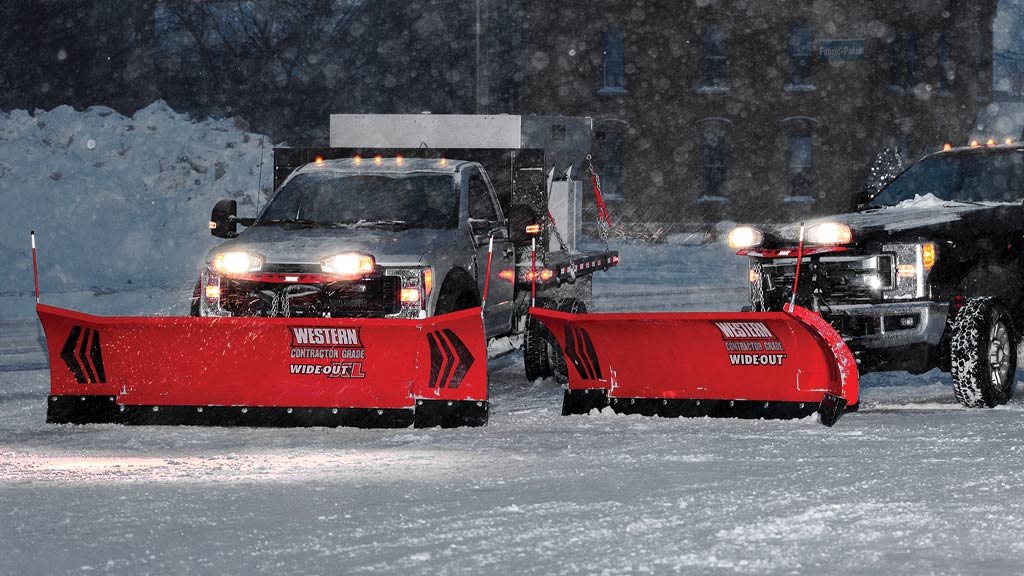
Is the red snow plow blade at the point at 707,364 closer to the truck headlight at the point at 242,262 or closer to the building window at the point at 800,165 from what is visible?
the truck headlight at the point at 242,262

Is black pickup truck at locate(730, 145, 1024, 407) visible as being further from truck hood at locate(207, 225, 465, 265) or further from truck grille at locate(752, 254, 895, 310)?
truck hood at locate(207, 225, 465, 265)

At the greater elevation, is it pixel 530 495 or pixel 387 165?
pixel 387 165

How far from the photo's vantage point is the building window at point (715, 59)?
3916cm

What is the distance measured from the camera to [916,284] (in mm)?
9781

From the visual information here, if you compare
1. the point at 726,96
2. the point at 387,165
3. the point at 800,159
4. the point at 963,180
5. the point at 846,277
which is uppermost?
the point at 726,96

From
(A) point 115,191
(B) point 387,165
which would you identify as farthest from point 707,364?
(A) point 115,191

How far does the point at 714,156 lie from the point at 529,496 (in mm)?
33514

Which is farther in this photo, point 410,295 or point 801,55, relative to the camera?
point 801,55

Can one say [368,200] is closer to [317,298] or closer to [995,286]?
[317,298]

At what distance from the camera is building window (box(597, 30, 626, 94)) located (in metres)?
39.3

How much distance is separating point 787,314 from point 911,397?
2.46 m

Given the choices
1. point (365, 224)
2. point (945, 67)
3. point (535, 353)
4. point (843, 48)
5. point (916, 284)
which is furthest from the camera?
point (945, 67)

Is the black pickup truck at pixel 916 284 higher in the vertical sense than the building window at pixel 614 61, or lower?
lower

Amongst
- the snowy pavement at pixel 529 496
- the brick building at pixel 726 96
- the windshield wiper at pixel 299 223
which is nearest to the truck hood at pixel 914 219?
the snowy pavement at pixel 529 496
